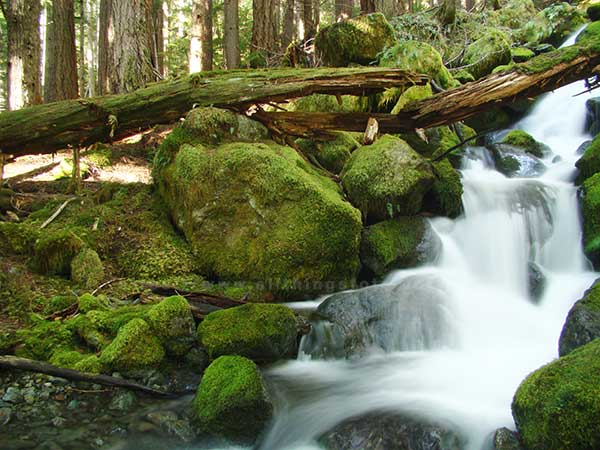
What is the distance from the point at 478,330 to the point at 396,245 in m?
1.64

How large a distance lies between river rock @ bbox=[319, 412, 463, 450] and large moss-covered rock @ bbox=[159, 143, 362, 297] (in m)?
2.34

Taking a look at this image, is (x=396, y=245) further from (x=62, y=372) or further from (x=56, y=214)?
(x=56, y=214)

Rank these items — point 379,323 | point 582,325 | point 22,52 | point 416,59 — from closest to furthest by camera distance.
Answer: point 582,325, point 379,323, point 416,59, point 22,52

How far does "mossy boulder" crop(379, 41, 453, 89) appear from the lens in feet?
30.8

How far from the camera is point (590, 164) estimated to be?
Result: 8.18 meters

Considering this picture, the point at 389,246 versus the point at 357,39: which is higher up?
the point at 357,39

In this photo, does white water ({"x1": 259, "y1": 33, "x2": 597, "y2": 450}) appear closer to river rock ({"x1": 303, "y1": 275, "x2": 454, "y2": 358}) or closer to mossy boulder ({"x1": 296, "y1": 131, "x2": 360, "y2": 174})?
river rock ({"x1": 303, "y1": 275, "x2": 454, "y2": 358})

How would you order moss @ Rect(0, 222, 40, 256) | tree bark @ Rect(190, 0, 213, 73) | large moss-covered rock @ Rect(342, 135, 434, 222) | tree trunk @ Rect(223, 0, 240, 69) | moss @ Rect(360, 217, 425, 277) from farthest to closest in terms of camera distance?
tree trunk @ Rect(223, 0, 240, 69) → tree bark @ Rect(190, 0, 213, 73) → large moss-covered rock @ Rect(342, 135, 434, 222) → moss @ Rect(360, 217, 425, 277) → moss @ Rect(0, 222, 40, 256)

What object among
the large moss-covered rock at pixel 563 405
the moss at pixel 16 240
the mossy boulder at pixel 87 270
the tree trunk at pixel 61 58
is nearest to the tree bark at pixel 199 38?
the tree trunk at pixel 61 58

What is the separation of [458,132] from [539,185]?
1.91 meters

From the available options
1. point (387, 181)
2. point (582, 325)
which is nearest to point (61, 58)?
point (387, 181)

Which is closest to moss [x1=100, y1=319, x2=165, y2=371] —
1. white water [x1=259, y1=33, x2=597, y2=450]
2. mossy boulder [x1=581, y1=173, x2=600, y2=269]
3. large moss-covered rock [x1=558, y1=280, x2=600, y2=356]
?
white water [x1=259, y1=33, x2=597, y2=450]

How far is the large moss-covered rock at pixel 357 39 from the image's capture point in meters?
9.88

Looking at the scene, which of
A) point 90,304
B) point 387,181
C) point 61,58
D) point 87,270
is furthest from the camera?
point 61,58
